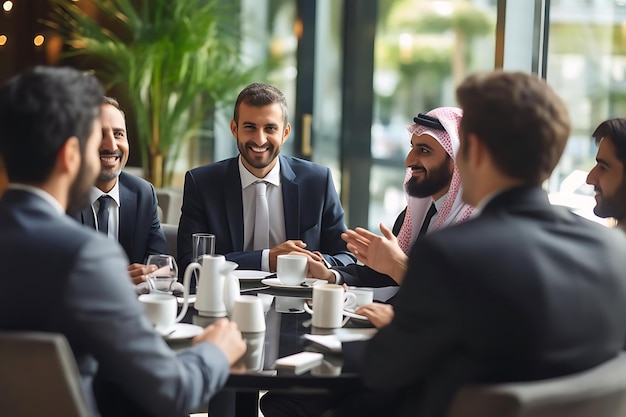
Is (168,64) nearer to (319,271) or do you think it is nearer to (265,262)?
(265,262)

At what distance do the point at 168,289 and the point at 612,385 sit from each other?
1.33m

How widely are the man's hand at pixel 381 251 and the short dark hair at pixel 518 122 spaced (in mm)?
1138

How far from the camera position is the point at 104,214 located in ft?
11.6

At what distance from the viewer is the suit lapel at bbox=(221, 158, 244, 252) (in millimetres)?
3848

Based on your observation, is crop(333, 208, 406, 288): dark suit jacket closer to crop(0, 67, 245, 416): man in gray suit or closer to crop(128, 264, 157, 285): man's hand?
crop(128, 264, 157, 285): man's hand

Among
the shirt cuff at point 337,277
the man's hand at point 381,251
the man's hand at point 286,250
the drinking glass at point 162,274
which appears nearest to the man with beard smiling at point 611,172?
the man's hand at point 381,251

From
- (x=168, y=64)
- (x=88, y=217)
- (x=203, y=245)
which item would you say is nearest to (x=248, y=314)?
(x=203, y=245)

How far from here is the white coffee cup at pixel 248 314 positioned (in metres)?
2.42

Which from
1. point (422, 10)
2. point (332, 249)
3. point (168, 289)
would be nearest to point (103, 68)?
point (422, 10)

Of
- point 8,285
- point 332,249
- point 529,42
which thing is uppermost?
point 529,42

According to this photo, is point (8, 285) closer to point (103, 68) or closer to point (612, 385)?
point (612, 385)

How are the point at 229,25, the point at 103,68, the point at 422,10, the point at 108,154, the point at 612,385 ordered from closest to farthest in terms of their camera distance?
the point at 612,385 → the point at 108,154 → the point at 422,10 → the point at 229,25 → the point at 103,68

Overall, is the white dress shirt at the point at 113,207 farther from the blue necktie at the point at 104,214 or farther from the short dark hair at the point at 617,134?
the short dark hair at the point at 617,134

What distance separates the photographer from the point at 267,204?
393cm
